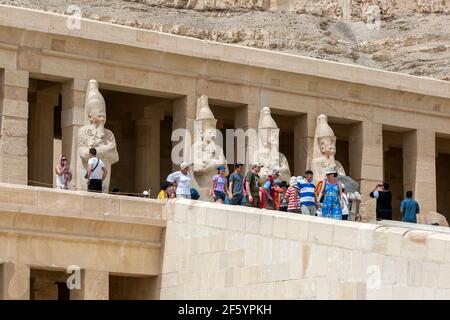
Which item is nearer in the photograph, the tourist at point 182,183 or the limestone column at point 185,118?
the tourist at point 182,183

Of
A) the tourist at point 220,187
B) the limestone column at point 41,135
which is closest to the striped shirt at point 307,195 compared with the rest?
the tourist at point 220,187

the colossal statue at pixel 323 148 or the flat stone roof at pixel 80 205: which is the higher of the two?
the colossal statue at pixel 323 148

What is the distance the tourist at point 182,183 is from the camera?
3728 centimetres

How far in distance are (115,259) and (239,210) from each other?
3514 mm

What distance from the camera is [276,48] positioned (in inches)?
2320

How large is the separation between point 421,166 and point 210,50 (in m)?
6.82

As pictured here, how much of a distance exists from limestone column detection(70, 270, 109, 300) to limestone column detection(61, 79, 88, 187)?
501cm

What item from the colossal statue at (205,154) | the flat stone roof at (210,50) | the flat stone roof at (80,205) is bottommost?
the flat stone roof at (80,205)

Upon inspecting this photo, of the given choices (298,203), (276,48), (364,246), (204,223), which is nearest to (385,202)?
(298,203)

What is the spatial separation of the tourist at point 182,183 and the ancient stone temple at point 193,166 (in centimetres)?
76

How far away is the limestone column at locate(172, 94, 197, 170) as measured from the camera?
42.4 meters

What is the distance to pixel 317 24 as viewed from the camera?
6131 centimetres

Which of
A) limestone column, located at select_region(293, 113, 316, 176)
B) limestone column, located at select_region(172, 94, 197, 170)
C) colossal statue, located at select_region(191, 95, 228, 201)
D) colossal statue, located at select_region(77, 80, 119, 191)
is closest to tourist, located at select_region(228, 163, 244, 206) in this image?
colossal statue, located at select_region(77, 80, 119, 191)

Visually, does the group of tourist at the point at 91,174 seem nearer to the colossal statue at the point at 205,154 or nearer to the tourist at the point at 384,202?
the colossal statue at the point at 205,154
